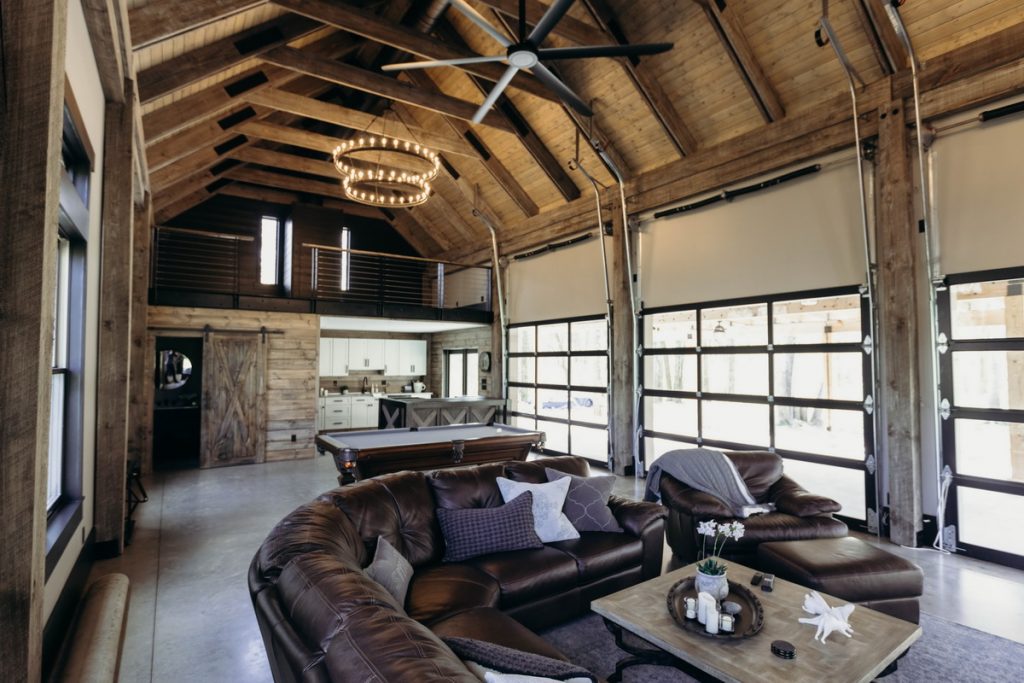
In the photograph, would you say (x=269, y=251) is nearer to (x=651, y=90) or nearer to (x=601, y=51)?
(x=651, y=90)

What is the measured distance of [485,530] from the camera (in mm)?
3203

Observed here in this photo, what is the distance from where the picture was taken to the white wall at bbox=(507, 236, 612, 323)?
810 centimetres

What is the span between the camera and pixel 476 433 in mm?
6152

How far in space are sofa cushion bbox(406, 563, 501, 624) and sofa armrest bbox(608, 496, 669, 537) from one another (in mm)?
1182

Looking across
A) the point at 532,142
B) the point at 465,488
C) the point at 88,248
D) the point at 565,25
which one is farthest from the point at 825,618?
the point at 532,142

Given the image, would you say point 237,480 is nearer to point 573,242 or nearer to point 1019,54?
point 573,242

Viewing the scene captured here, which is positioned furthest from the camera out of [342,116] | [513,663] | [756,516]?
[342,116]

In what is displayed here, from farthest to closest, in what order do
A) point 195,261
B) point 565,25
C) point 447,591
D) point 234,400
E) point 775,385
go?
point 195,261 → point 234,400 → point 775,385 → point 565,25 → point 447,591

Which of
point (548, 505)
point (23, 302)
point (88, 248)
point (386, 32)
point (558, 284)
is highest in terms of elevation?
point (386, 32)

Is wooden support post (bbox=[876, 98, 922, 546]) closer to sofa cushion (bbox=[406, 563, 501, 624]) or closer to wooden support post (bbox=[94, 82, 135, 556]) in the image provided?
sofa cushion (bbox=[406, 563, 501, 624])

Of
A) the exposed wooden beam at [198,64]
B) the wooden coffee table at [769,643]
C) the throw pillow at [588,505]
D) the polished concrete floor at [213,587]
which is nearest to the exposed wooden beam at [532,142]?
the exposed wooden beam at [198,64]

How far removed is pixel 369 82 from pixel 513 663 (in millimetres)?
6694

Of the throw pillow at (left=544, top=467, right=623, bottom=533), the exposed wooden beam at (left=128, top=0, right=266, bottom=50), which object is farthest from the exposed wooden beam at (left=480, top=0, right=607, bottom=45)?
the throw pillow at (left=544, top=467, right=623, bottom=533)

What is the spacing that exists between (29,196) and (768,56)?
6136mm
